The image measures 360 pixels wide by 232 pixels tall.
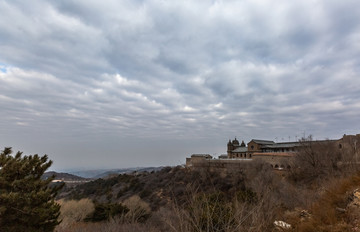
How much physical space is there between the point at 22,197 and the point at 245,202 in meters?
12.6

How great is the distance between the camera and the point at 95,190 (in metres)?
65.1

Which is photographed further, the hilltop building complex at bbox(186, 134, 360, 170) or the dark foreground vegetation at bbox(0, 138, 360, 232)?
the hilltop building complex at bbox(186, 134, 360, 170)

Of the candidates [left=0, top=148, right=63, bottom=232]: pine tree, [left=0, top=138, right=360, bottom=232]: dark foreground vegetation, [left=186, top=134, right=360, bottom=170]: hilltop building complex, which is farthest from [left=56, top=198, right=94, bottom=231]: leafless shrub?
[left=186, top=134, right=360, bottom=170]: hilltop building complex

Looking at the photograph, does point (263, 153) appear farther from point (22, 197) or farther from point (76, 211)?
point (22, 197)

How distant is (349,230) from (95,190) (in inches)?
2696

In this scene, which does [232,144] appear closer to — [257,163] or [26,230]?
[257,163]

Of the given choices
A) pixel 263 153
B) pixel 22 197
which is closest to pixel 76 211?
pixel 22 197

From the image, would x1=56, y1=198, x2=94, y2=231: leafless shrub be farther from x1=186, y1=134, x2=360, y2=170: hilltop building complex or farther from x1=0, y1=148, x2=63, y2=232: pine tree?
x1=186, y1=134, x2=360, y2=170: hilltop building complex

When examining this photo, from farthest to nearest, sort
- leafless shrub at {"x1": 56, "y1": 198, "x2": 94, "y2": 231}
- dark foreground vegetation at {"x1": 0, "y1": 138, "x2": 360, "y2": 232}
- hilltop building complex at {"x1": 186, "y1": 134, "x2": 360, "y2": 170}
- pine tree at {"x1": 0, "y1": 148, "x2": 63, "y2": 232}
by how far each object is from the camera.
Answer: hilltop building complex at {"x1": 186, "y1": 134, "x2": 360, "y2": 170}, leafless shrub at {"x1": 56, "y1": 198, "x2": 94, "y2": 231}, pine tree at {"x1": 0, "y1": 148, "x2": 63, "y2": 232}, dark foreground vegetation at {"x1": 0, "y1": 138, "x2": 360, "y2": 232}

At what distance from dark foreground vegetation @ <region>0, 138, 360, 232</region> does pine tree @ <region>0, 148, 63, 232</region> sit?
4569mm

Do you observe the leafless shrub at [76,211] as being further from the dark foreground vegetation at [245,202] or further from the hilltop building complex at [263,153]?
the hilltop building complex at [263,153]

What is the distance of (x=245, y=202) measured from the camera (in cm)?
787

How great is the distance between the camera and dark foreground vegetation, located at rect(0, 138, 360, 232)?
650 cm

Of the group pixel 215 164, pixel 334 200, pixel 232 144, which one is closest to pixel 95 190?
pixel 215 164
